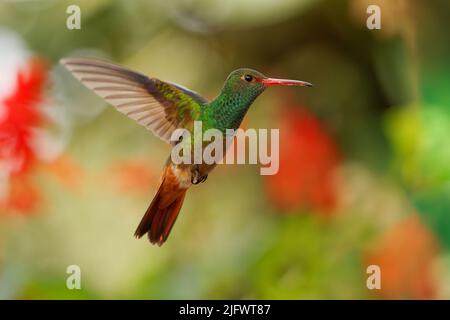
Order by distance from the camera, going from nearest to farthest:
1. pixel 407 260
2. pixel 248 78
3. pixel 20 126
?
1. pixel 248 78
2. pixel 20 126
3. pixel 407 260

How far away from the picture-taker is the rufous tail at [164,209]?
0.52 meters

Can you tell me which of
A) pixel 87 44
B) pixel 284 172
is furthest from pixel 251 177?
pixel 87 44

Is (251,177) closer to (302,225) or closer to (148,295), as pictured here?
(302,225)

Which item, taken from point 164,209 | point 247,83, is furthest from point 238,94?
point 164,209

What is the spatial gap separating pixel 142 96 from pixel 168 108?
3cm

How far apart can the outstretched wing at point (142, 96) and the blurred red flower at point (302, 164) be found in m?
0.44

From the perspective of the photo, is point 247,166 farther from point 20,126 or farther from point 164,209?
point 164,209

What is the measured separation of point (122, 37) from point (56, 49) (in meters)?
0.12

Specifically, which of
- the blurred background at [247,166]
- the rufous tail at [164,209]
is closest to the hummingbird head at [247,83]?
the rufous tail at [164,209]

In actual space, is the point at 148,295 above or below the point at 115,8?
below

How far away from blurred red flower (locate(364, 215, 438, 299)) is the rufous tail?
509mm

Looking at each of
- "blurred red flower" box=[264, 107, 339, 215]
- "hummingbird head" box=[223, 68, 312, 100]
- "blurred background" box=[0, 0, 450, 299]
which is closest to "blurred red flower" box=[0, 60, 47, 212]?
"blurred background" box=[0, 0, 450, 299]

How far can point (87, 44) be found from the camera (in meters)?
1.09

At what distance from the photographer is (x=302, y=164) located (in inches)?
39.3
